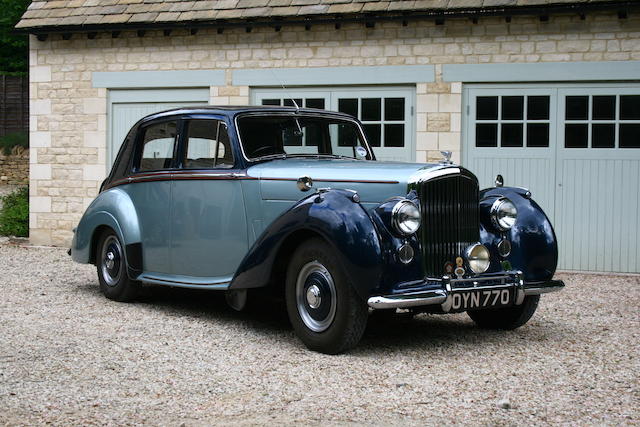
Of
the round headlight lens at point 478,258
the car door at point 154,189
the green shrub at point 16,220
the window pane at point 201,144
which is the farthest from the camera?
the green shrub at point 16,220

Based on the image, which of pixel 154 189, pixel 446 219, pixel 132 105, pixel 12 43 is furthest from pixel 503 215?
pixel 12 43

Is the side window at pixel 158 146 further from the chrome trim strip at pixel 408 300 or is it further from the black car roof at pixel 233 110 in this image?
the chrome trim strip at pixel 408 300

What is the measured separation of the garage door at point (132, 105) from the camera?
1285cm

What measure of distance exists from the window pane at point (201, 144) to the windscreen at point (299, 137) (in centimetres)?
31

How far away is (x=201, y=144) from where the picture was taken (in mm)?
7195

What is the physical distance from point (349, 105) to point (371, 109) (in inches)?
12.9

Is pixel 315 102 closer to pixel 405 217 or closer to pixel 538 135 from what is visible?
pixel 538 135

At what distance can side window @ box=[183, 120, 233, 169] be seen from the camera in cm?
689

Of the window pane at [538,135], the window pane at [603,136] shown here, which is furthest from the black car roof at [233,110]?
the window pane at [603,136]

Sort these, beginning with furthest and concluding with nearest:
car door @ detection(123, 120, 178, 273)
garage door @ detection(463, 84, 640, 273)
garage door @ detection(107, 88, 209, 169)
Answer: garage door @ detection(107, 88, 209, 169) < garage door @ detection(463, 84, 640, 273) < car door @ detection(123, 120, 178, 273)

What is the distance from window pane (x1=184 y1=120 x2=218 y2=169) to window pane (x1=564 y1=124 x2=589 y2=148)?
545cm

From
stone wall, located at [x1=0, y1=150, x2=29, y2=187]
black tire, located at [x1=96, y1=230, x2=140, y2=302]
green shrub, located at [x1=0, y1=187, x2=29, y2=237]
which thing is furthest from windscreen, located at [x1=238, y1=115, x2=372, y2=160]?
stone wall, located at [x1=0, y1=150, x2=29, y2=187]

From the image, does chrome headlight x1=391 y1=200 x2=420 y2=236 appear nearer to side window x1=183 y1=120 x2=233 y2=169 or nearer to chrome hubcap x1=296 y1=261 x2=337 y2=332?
chrome hubcap x1=296 y1=261 x2=337 y2=332

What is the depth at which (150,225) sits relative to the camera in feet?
25.0
